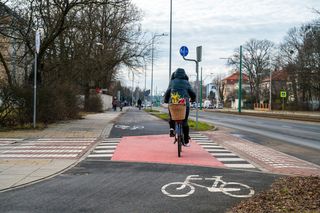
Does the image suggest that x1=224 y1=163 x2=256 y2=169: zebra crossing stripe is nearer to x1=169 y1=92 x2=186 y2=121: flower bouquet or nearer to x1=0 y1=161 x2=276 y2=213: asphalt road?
x1=0 y1=161 x2=276 y2=213: asphalt road

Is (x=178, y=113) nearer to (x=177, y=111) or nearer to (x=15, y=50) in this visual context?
(x=177, y=111)

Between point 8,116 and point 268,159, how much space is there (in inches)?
465

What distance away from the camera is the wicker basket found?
1146 cm

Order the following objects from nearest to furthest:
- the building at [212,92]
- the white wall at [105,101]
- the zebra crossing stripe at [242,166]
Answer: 1. the zebra crossing stripe at [242,166]
2. the white wall at [105,101]
3. the building at [212,92]

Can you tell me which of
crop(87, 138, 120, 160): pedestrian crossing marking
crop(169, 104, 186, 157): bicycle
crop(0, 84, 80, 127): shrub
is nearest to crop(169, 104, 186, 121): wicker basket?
crop(169, 104, 186, 157): bicycle

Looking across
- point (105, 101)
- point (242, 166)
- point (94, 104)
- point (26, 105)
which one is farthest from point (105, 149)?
point (105, 101)

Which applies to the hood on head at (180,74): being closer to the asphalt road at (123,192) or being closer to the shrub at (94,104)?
the asphalt road at (123,192)

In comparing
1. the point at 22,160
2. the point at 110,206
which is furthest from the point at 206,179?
the point at 22,160

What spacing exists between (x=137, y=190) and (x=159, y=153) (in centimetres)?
511

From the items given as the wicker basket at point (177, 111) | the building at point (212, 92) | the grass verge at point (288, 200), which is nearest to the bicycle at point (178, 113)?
the wicker basket at point (177, 111)

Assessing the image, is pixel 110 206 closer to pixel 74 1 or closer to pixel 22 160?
pixel 22 160

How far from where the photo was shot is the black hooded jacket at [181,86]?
11.9 meters

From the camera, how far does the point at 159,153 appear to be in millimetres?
12602

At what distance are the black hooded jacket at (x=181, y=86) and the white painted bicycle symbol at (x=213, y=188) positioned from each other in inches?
151
